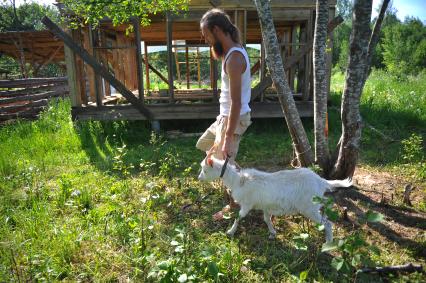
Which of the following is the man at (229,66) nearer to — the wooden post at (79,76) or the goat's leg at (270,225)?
the goat's leg at (270,225)

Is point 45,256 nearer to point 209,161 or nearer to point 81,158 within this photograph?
point 209,161

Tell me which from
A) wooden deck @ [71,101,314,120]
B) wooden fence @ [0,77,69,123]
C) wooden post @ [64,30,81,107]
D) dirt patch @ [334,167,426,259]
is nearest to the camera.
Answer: dirt patch @ [334,167,426,259]

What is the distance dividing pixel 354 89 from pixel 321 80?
19.4 inches

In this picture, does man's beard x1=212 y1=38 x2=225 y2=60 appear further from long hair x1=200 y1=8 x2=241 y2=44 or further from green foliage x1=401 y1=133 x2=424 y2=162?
green foliage x1=401 y1=133 x2=424 y2=162

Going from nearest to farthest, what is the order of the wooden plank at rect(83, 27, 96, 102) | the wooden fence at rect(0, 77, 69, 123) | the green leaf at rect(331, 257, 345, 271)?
the green leaf at rect(331, 257, 345, 271), the wooden plank at rect(83, 27, 96, 102), the wooden fence at rect(0, 77, 69, 123)

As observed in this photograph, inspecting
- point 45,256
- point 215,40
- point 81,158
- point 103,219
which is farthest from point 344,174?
point 81,158

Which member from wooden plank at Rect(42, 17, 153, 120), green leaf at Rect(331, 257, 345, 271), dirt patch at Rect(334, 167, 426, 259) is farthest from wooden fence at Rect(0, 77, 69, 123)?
green leaf at Rect(331, 257, 345, 271)

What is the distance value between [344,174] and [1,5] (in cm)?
4027

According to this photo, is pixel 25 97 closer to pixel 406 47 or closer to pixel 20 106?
pixel 20 106

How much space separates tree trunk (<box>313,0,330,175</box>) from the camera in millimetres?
4113

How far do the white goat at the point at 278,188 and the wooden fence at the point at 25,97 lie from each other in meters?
9.19

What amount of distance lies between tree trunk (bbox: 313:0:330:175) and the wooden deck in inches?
129

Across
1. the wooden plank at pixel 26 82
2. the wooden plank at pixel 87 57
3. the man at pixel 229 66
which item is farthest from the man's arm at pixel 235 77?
the wooden plank at pixel 26 82

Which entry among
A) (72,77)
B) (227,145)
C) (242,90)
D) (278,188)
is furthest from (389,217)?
(72,77)
